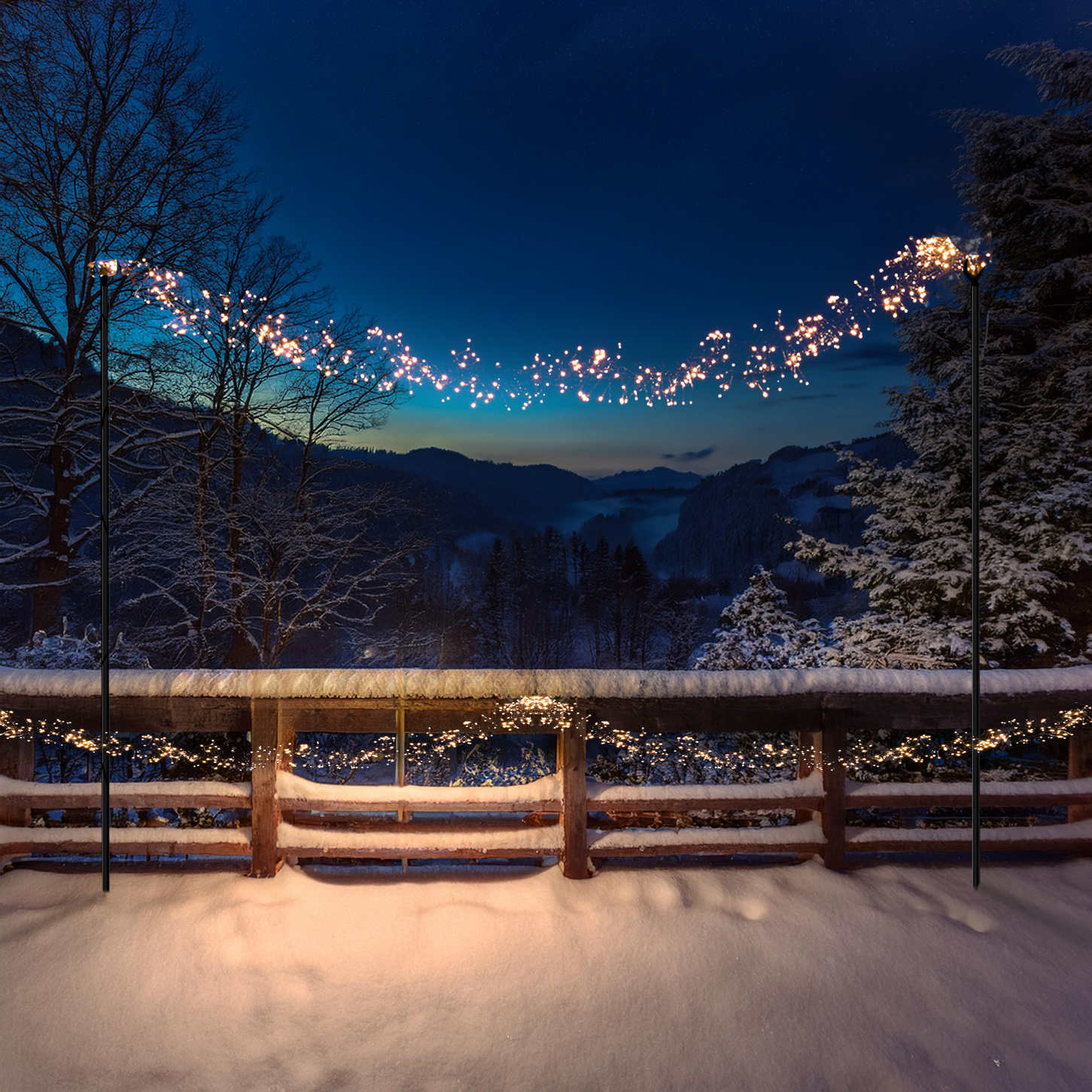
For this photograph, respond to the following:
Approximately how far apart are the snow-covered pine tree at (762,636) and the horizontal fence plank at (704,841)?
19.6ft

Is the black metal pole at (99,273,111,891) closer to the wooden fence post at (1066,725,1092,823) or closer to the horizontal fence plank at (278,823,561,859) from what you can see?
the horizontal fence plank at (278,823,561,859)

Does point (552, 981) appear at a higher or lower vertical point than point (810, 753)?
lower

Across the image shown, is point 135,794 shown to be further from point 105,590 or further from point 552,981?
point 552,981

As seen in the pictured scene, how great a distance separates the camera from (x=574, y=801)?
308cm

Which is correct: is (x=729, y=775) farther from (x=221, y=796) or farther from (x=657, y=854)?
(x=221, y=796)

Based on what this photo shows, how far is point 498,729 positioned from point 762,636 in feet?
29.5

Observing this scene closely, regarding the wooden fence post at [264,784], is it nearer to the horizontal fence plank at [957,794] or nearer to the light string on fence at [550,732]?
the light string on fence at [550,732]

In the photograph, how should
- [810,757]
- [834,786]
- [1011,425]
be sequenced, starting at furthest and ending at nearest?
[1011,425] → [810,757] → [834,786]

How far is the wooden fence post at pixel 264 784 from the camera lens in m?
3.05

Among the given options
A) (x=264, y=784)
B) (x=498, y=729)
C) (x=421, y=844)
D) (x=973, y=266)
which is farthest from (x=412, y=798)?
(x=973, y=266)

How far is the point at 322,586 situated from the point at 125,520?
3821 mm

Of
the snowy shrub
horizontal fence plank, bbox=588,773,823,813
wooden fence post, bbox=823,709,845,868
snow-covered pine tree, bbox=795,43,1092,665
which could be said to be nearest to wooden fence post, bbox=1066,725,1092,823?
wooden fence post, bbox=823,709,845,868

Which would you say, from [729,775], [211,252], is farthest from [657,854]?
[211,252]

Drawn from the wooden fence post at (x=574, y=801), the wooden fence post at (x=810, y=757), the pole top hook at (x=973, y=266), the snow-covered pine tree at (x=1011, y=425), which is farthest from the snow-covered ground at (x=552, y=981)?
the snow-covered pine tree at (x=1011, y=425)
